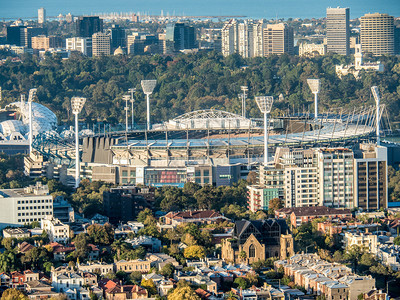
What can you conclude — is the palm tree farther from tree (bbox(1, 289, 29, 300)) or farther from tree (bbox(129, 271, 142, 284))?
tree (bbox(1, 289, 29, 300))

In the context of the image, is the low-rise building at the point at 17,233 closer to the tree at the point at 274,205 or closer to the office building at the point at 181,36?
the tree at the point at 274,205

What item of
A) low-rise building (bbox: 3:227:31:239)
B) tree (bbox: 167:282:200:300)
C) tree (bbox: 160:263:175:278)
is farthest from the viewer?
→ low-rise building (bbox: 3:227:31:239)

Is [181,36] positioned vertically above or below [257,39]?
above

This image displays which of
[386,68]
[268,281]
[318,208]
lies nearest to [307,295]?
[268,281]

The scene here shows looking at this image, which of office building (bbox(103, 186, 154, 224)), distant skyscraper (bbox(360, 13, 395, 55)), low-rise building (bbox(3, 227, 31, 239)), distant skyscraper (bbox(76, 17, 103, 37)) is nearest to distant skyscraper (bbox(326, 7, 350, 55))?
distant skyscraper (bbox(360, 13, 395, 55))

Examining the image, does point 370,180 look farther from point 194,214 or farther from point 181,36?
point 181,36

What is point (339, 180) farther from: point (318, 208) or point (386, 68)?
point (386, 68)

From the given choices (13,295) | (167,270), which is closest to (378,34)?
(167,270)
